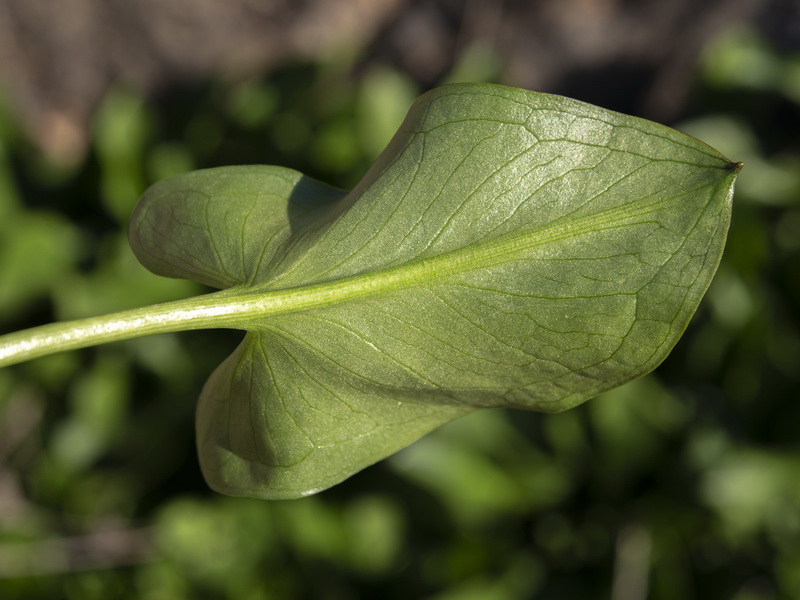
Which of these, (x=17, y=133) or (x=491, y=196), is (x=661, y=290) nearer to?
(x=491, y=196)

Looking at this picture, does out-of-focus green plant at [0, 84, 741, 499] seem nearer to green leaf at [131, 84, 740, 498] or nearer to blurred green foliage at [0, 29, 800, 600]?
green leaf at [131, 84, 740, 498]

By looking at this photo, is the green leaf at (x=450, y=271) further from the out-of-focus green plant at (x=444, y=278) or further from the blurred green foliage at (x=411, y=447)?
the blurred green foliage at (x=411, y=447)

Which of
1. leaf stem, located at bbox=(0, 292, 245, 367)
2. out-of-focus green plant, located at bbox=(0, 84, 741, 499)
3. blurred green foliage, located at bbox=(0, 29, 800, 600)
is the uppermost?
out-of-focus green plant, located at bbox=(0, 84, 741, 499)

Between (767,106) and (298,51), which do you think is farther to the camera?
(298,51)

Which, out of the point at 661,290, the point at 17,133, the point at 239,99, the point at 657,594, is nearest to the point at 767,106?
the point at 657,594

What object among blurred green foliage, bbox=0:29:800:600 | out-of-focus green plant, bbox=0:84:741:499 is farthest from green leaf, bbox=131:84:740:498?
blurred green foliage, bbox=0:29:800:600

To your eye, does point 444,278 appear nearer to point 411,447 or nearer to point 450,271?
point 450,271

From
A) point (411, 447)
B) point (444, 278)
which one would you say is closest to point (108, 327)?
point (444, 278)
